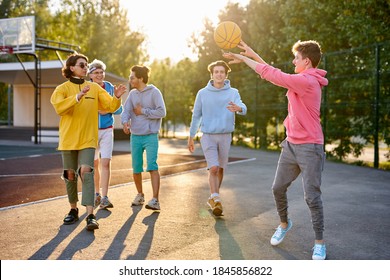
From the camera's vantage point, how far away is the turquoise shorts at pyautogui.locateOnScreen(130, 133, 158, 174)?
614 cm

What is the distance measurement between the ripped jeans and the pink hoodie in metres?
2.22

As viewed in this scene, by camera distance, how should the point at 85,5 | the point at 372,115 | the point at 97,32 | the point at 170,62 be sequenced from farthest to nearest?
the point at 170,62 < the point at 85,5 < the point at 97,32 < the point at 372,115

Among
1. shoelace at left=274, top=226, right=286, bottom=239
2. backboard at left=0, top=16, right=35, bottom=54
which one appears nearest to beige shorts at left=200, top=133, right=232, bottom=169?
shoelace at left=274, top=226, right=286, bottom=239

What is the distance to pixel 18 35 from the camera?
68.7ft

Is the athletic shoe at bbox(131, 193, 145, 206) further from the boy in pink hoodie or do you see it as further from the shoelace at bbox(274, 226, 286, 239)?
the boy in pink hoodie

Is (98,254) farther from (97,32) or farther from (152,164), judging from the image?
(97,32)

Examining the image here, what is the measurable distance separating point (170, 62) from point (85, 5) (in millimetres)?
11380

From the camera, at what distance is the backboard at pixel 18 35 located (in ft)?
67.1

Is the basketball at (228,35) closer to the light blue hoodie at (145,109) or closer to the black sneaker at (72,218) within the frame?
the light blue hoodie at (145,109)

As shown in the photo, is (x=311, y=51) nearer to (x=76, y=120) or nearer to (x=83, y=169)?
(x=76, y=120)

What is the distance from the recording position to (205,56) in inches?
1054

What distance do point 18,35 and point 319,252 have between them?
66.5 feet

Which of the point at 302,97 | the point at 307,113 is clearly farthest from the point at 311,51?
the point at 307,113
